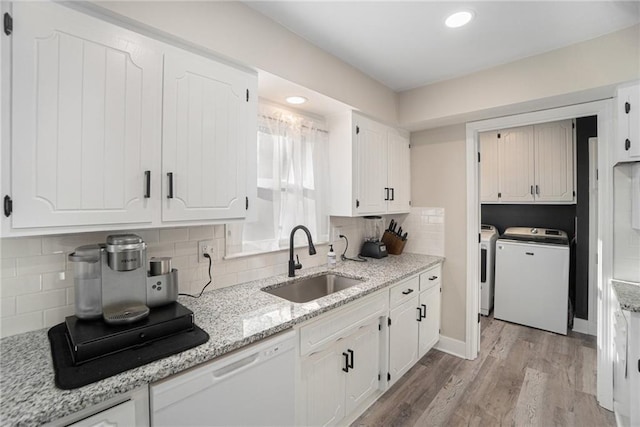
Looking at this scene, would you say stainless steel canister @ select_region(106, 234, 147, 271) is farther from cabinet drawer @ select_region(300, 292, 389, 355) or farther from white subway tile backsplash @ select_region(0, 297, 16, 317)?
cabinet drawer @ select_region(300, 292, 389, 355)

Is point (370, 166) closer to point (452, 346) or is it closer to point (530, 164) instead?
point (452, 346)

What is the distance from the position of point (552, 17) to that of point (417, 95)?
114 cm

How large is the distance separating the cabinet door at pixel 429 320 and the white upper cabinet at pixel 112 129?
197 centimetres

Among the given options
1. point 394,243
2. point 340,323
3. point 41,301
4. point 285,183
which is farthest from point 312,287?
point 41,301

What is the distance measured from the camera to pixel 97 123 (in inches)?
44.9

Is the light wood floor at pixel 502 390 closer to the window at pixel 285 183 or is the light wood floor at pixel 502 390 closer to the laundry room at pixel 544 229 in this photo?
the laundry room at pixel 544 229

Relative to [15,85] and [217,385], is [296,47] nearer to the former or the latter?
[15,85]

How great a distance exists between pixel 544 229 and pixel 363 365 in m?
3.29

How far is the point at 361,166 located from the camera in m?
2.51

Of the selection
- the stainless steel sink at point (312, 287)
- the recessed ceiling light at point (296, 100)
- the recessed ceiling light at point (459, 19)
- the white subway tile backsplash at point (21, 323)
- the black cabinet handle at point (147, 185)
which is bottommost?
the stainless steel sink at point (312, 287)

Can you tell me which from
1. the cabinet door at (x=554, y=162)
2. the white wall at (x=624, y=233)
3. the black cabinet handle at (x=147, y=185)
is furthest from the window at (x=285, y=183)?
the cabinet door at (x=554, y=162)

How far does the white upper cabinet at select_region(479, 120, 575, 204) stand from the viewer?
3.40 metres

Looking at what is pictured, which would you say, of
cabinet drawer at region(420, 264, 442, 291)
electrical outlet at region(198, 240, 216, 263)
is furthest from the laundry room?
electrical outlet at region(198, 240, 216, 263)

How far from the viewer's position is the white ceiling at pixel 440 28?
1.63m
